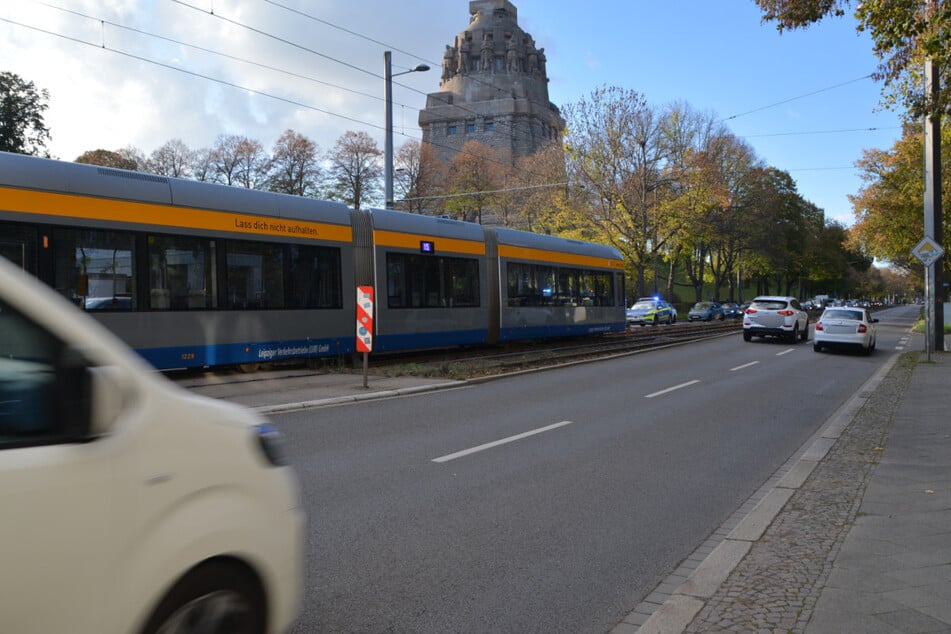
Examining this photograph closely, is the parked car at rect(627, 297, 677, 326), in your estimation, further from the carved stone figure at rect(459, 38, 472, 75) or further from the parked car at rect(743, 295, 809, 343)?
the carved stone figure at rect(459, 38, 472, 75)

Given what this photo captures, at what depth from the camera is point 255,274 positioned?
14773 millimetres

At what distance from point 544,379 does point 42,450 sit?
13540mm

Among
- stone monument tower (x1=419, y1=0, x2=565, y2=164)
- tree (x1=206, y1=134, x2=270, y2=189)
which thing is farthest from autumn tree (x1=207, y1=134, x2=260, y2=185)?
stone monument tower (x1=419, y1=0, x2=565, y2=164)

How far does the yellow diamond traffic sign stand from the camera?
18453mm

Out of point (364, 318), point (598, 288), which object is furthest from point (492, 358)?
point (598, 288)

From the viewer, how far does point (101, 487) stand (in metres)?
2.12

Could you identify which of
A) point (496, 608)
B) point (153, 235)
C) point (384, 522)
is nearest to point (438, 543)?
point (384, 522)

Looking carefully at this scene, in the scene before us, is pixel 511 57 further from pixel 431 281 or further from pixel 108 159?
pixel 431 281

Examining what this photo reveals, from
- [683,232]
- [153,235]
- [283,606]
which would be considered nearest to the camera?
[283,606]

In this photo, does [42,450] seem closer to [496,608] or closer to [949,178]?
[496,608]

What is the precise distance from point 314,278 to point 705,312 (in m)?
43.9

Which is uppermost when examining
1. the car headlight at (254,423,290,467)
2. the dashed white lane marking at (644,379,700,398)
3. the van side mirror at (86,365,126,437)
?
the van side mirror at (86,365,126,437)

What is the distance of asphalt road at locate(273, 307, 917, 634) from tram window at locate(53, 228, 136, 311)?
453cm

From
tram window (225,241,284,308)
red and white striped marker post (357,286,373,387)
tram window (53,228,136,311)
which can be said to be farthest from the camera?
tram window (225,241,284,308)
